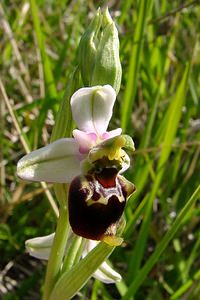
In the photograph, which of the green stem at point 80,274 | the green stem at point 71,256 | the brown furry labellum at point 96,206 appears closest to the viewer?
the brown furry labellum at point 96,206

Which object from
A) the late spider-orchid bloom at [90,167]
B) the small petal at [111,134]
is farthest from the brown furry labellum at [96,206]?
the small petal at [111,134]

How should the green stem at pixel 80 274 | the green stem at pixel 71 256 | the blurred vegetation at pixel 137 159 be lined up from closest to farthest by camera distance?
the green stem at pixel 80 274, the green stem at pixel 71 256, the blurred vegetation at pixel 137 159

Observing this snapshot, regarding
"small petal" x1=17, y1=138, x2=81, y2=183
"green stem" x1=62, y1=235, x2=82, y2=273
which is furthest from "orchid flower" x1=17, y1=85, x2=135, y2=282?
"green stem" x1=62, y1=235, x2=82, y2=273

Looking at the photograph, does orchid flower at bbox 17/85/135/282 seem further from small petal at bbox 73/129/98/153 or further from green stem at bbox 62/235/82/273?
green stem at bbox 62/235/82/273

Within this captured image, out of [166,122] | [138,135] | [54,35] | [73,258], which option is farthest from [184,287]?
[54,35]

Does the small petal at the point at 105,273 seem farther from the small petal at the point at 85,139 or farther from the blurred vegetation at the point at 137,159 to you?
the small petal at the point at 85,139

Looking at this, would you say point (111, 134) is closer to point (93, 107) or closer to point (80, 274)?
point (93, 107)

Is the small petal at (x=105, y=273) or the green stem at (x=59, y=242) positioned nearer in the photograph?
the green stem at (x=59, y=242)
